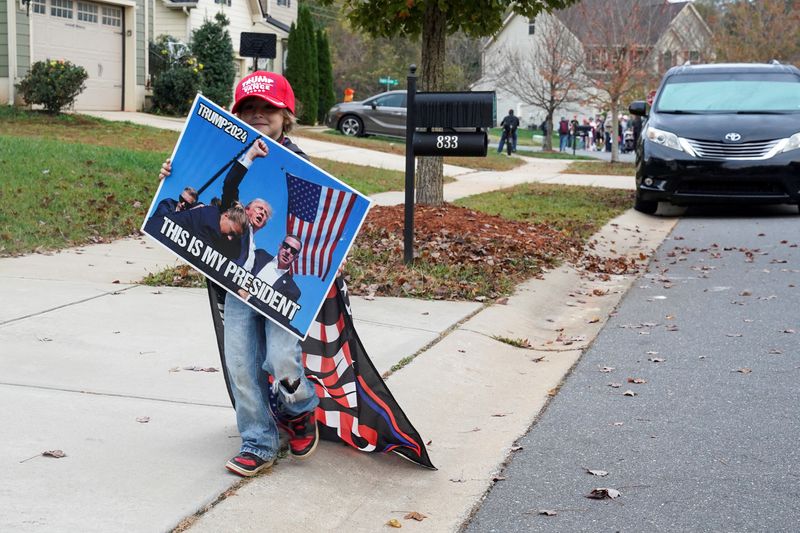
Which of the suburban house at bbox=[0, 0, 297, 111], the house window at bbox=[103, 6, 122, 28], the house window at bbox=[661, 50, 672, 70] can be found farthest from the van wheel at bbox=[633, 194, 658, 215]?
the house window at bbox=[661, 50, 672, 70]

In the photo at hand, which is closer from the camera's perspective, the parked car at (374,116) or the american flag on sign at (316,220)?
the american flag on sign at (316,220)

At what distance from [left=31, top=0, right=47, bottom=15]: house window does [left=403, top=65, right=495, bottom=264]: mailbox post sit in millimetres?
17263

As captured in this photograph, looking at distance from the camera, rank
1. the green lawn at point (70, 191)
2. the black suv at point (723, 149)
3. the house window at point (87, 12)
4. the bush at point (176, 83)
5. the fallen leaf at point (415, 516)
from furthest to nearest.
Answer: the bush at point (176, 83) < the house window at point (87, 12) < the black suv at point (723, 149) < the green lawn at point (70, 191) < the fallen leaf at point (415, 516)

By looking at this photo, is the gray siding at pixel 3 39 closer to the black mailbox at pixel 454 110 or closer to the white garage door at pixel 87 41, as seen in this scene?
the white garage door at pixel 87 41

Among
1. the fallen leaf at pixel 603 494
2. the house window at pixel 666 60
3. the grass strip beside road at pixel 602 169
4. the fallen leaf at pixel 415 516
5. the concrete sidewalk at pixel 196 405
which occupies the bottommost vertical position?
the fallen leaf at pixel 415 516

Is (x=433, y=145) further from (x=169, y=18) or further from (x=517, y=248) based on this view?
(x=169, y=18)

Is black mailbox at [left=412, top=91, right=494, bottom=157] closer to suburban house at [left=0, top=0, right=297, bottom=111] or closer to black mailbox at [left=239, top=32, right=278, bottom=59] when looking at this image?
black mailbox at [left=239, top=32, right=278, bottom=59]

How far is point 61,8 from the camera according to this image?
24531 mm

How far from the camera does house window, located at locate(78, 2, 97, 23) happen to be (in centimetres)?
2522

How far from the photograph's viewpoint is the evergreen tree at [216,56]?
30.2 metres

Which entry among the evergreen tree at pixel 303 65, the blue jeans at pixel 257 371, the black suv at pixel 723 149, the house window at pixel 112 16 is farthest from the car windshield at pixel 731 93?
the evergreen tree at pixel 303 65

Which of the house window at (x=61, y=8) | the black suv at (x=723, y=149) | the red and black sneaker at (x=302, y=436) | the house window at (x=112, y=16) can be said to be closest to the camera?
the red and black sneaker at (x=302, y=436)

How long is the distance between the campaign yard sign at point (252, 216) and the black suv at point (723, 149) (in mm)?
9776

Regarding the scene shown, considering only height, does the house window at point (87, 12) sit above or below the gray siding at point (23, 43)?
above
